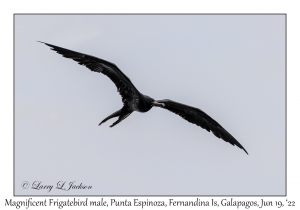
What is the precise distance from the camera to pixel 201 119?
55.1 ft

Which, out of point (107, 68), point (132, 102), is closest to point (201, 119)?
point (132, 102)

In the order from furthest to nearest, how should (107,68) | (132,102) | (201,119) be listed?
(201,119), (132,102), (107,68)

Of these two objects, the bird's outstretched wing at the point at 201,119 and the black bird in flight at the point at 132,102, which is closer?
the black bird in flight at the point at 132,102

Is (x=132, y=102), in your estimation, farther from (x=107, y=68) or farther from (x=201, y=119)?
(x=201, y=119)

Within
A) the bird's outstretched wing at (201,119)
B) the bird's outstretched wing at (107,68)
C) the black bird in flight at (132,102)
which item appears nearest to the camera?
the bird's outstretched wing at (107,68)

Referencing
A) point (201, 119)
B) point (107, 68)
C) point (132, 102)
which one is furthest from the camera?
point (201, 119)

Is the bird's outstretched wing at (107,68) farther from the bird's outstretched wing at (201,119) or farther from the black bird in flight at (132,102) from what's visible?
the bird's outstretched wing at (201,119)

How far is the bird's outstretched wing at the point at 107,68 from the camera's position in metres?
14.3

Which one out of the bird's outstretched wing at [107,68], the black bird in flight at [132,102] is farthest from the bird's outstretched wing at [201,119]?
the bird's outstretched wing at [107,68]

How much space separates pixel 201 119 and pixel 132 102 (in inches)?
108

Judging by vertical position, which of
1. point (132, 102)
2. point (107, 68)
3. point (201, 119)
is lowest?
point (201, 119)

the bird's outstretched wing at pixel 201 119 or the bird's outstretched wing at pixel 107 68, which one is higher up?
the bird's outstretched wing at pixel 107 68
